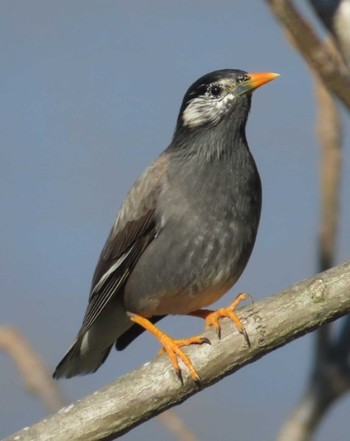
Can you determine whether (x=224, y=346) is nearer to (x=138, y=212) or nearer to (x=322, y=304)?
(x=322, y=304)

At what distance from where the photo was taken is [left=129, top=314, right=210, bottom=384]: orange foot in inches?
132

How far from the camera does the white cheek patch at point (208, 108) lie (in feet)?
14.9

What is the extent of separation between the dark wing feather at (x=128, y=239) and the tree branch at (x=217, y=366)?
42.2 inches

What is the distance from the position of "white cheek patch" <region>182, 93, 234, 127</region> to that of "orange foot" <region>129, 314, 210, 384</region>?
975 millimetres

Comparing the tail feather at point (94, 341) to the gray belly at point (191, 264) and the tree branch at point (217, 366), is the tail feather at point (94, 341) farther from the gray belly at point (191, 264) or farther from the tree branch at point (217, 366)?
the tree branch at point (217, 366)

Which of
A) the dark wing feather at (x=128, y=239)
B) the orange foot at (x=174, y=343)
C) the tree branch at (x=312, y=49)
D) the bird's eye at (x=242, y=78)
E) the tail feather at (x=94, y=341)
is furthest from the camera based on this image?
the tail feather at (x=94, y=341)

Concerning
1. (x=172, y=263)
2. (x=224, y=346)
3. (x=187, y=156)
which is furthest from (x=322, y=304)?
(x=187, y=156)

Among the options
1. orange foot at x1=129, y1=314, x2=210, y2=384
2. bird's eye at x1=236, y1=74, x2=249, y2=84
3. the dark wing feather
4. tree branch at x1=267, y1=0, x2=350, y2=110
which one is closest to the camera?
tree branch at x1=267, y1=0, x2=350, y2=110

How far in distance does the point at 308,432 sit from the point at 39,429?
124 centimetres

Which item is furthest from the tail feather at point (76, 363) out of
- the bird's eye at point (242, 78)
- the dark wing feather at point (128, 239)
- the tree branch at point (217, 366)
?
the bird's eye at point (242, 78)

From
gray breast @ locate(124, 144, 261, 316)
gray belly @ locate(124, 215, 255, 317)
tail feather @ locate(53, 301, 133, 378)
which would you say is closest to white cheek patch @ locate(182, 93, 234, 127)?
gray breast @ locate(124, 144, 261, 316)

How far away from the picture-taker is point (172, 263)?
4.25 metres

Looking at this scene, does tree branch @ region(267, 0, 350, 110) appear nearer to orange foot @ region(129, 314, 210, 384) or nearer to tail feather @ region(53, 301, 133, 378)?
orange foot @ region(129, 314, 210, 384)

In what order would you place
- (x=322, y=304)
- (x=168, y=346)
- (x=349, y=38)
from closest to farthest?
(x=322, y=304) → (x=349, y=38) → (x=168, y=346)
